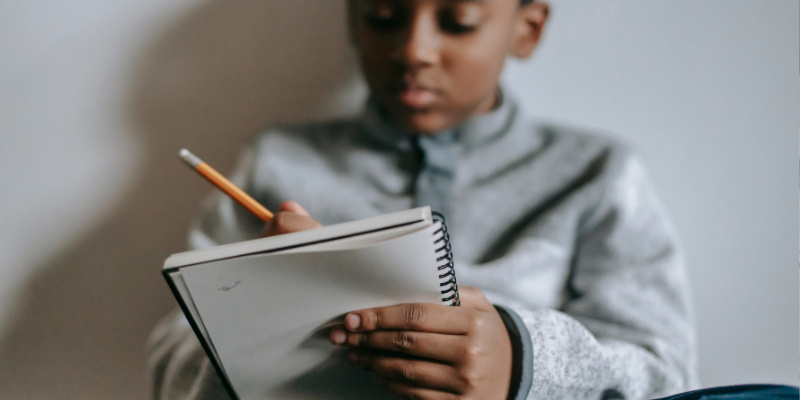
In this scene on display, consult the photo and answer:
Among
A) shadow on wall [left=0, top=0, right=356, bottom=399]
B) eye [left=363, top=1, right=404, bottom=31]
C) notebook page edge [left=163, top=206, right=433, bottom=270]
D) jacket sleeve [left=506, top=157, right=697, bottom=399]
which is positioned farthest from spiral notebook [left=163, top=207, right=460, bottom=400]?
shadow on wall [left=0, top=0, right=356, bottom=399]

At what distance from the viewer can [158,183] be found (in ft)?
2.27

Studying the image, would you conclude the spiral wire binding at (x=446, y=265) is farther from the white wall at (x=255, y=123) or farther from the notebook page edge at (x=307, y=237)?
the white wall at (x=255, y=123)

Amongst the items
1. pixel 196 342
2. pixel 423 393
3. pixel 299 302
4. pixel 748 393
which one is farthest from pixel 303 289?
pixel 748 393

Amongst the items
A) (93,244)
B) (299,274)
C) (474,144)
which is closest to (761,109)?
(474,144)

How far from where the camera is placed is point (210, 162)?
2.30 feet

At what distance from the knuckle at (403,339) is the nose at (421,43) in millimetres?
282

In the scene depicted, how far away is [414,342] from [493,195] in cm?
28

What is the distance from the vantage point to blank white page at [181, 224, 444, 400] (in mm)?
Answer: 328

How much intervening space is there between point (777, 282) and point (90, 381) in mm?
968

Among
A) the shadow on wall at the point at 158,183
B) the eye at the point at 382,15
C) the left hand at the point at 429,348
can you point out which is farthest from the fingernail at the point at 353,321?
the shadow on wall at the point at 158,183

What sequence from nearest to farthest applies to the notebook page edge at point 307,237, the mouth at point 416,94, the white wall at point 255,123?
the notebook page edge at point 307,237 < the mouth at point 416,94 < the white wall at point 255,123

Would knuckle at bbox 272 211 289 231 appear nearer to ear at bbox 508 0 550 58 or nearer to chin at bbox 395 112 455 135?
chin at bbox 395 112 455 135

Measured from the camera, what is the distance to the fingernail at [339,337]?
36cm

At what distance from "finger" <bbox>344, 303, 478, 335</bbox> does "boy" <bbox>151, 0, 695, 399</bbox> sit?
0.09 m
